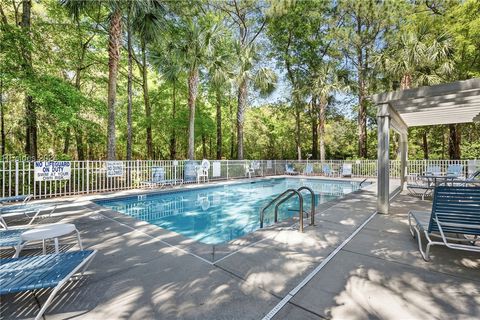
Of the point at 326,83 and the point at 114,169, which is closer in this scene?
the point at 114,169

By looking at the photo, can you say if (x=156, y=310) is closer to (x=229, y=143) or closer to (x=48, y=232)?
(x=48, y=232)

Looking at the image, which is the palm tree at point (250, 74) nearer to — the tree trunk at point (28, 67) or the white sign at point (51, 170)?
the tree trunk at point (28, 67)

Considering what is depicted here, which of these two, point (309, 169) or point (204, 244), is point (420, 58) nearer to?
point (309, 169)

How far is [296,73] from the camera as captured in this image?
70.3ft

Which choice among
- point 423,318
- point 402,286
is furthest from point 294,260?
point 423,318

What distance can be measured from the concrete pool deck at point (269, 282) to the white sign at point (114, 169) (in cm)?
583

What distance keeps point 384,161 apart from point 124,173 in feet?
31.5

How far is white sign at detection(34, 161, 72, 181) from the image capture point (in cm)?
702

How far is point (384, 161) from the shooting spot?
538cm

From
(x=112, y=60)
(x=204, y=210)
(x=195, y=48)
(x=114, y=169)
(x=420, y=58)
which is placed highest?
(x=195, y=48)

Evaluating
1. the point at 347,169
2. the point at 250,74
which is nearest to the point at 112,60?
the point at 250,74

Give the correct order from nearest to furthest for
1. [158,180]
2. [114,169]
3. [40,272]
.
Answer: [40,272], [114,169], [158,180]

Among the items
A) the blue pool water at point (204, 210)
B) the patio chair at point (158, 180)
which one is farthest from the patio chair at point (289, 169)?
the patio chair at point (158, 180)

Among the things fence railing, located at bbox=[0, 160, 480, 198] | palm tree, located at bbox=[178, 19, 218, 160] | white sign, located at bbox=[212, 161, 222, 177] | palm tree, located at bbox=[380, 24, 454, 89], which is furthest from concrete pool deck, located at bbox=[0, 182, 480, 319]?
palm tree, located at bbox=[380, 24, 454, 89]
